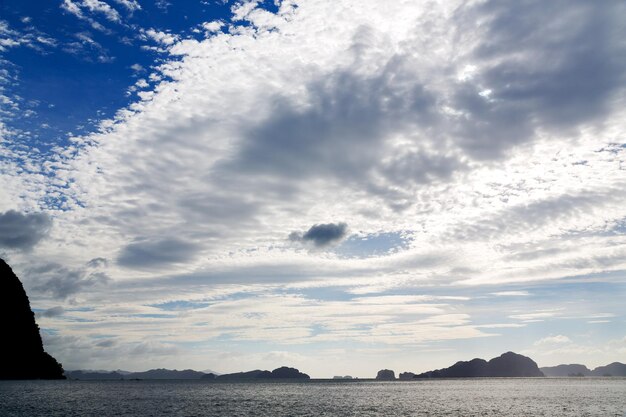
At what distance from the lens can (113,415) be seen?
10800 centimetres

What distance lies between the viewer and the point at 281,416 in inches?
4235

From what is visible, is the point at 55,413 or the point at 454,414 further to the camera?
the point at 454,414

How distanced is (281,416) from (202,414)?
19868mm

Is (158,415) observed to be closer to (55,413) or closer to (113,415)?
(113,415)

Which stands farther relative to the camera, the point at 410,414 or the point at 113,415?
the point at 410,414

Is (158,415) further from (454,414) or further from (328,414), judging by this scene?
(454,414)

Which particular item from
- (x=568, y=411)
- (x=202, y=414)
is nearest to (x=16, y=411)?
(x=202, y=414)

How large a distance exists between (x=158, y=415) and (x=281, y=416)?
28.1 m

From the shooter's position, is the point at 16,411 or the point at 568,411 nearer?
the point at 16,411

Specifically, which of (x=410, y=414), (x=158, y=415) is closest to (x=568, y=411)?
(x=410, y=414)

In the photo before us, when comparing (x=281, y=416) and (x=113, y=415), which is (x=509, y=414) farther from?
(x=113, y=415)

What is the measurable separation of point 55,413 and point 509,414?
345 feet

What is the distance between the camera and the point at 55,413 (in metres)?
109

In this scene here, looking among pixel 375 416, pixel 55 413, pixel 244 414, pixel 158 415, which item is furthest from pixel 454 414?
pixel 55 413
